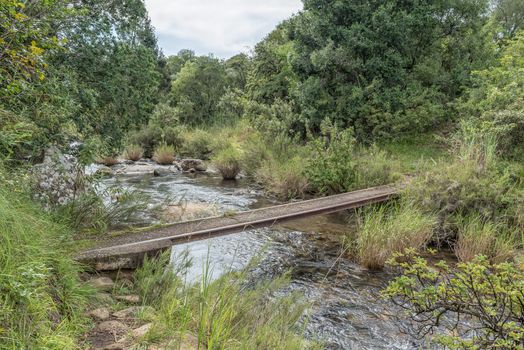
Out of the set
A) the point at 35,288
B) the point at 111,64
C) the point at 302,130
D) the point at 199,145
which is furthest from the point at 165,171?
the point at 35,288

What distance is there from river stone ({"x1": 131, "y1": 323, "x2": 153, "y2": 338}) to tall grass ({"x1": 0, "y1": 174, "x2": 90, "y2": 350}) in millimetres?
314

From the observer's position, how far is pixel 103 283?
3145 millimetres

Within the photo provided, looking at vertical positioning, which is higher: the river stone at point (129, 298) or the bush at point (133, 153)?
the bush at point (133, 153)

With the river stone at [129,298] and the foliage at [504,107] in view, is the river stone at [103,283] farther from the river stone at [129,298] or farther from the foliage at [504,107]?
the foliage at [504,107]

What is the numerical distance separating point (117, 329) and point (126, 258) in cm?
129

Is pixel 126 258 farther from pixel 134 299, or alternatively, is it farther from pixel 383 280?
pixel 383 280

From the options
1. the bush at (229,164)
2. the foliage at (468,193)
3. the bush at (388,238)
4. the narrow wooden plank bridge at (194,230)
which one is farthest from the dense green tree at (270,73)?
the bush at (388,238)

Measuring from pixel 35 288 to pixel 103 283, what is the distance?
50.0 inches

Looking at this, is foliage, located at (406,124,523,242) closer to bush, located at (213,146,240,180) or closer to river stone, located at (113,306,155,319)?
river stone, located at (113,306,155,319)

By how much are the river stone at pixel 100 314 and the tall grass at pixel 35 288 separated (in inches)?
3.3

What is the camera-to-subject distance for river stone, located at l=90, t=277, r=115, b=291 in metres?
3.05

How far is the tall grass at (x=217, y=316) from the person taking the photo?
2219mm

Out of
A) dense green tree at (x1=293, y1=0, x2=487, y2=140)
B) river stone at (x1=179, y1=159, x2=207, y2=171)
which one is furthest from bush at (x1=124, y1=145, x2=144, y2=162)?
dense green tree at (x1=293, y1=0, x2=487, y2=140)

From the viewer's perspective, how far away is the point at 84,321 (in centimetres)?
231
